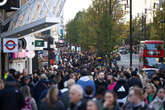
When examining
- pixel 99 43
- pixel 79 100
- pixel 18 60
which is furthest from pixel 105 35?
pixel 79 100

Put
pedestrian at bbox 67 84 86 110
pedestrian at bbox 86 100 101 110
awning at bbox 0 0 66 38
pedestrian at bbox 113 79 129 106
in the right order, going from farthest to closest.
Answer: awning at bbox 0 0 66 38, pedestrian at bbox 113 79 129 106, pedestrian at bbox 67 84 86 110, pedestrian at bbox 86 100 101 110

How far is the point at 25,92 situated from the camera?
9.30m

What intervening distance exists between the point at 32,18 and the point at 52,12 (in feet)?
4.38

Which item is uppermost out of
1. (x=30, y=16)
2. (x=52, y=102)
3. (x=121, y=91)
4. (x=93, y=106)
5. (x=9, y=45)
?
(x=30, y=16)

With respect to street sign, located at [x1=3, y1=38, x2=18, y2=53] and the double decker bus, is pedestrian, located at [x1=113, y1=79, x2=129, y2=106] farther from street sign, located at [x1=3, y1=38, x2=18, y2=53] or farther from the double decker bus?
the double decker bus

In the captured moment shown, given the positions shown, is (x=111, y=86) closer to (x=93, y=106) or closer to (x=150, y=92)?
(x=150, y=92)

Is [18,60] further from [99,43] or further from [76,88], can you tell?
[76,88]

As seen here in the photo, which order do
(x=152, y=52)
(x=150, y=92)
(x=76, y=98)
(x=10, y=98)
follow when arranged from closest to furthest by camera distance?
(x=76, y=98), (x=10, y=98), (x=150, y=92), (x=152, y=52)

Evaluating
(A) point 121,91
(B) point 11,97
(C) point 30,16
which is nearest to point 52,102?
(B) point 11,97

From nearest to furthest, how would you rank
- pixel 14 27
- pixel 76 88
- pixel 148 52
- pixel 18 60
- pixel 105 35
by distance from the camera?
pixel 76 88 < pixel 14 27 < pixel 18 60 < pixel 148 52 < pixel 105 35

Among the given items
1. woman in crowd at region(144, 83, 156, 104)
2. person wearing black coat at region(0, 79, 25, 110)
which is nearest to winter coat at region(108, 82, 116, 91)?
woman in crowd at region(144, 83, 156, 104)

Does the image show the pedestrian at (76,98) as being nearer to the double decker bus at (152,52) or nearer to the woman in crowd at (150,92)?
the woman in crowd at (150,92)

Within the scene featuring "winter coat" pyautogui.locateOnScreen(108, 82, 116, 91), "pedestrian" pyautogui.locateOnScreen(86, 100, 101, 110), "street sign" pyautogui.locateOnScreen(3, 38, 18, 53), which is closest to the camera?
"pedestrian" pyautogui.locateOnScreen(86, 100, 101, 110)

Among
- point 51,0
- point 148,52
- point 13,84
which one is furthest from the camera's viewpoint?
point 148,52
